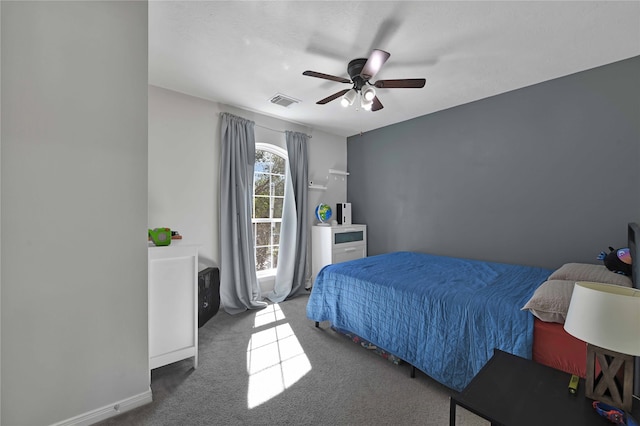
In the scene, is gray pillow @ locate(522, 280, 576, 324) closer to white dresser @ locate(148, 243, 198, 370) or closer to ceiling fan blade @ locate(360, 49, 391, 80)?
ceiling fan blade @ locate(360, 49, 391, 80)

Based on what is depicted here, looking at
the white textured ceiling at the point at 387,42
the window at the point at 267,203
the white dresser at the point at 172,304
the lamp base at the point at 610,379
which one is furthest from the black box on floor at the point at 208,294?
the lamp base at the point at 610,379

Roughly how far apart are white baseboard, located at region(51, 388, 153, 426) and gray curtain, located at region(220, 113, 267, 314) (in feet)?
4.96

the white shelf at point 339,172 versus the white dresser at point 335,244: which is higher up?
the white shelf at point 339,172

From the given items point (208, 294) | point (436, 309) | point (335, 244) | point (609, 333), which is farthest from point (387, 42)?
point (208, 294)

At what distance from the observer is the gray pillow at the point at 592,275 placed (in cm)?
175

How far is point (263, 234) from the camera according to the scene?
3852 mm

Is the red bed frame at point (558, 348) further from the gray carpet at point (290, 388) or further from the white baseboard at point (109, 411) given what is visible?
the white baseboard at point (109, 411)

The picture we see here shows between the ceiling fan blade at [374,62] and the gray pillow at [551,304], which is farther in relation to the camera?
the ceiling fan blade at [374,62]

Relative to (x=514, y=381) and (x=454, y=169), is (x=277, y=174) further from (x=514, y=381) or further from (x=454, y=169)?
(x=514, y=381)

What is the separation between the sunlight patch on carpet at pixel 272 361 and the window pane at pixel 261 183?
1.70 m

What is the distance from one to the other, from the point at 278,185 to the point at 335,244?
1.20 metres

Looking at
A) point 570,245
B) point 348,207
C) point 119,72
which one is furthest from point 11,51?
point 570,245

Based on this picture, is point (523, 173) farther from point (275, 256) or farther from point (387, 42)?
point (275, 256)

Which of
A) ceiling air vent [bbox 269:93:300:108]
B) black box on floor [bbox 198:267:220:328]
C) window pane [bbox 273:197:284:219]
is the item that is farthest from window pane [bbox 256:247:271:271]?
ceiling air vent [bbox 269:93:300:108]
